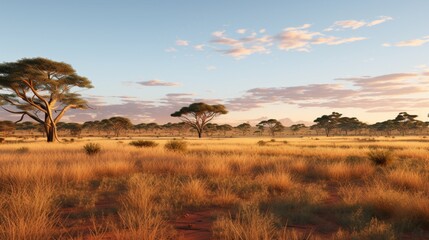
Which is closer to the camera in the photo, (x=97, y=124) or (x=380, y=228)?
(x=380, y=228)

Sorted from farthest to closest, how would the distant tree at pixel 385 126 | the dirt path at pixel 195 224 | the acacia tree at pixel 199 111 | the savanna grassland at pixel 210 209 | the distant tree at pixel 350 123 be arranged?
the distant tree at pixel 350 123
the distant tree at pixel 385 126
the acacia tree at pixel 199 111
the dirt path at pixel 195 224
the savanna grassland at pixel 210 209

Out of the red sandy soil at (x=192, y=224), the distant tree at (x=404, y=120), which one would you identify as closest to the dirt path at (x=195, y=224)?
the red sandy soil at (x=192, y=224)

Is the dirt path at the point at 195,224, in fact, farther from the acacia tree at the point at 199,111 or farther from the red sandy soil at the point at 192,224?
the acacia tree at the point at 199,111

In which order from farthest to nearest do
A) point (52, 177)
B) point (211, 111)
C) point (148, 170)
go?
point (211, 111) < point (148, 170) < point (52, 177)

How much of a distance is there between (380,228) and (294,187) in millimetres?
4010

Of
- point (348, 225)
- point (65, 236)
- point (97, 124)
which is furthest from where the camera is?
point (97, 124)

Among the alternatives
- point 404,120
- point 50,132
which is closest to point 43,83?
point 50,132

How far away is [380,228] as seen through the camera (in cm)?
477

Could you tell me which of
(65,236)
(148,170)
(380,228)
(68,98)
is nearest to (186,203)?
(65,236)

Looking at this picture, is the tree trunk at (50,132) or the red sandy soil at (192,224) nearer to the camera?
the red sandy soil at (192,224)

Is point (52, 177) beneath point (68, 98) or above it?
beneath

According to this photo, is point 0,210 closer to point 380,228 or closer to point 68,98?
point 380,228

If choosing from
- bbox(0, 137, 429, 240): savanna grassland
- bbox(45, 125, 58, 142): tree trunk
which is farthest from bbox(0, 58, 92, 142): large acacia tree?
bbox(0, 137, 429, 240): savanna grassland

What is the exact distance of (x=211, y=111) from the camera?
7338 centimetres
